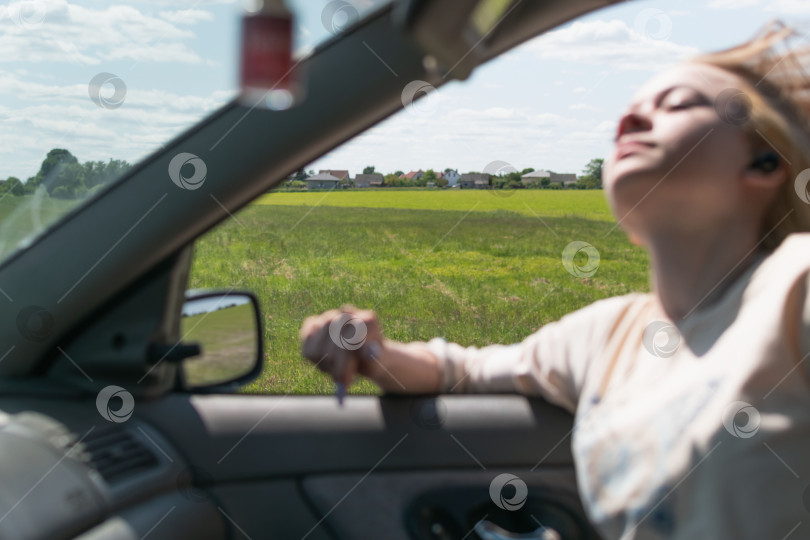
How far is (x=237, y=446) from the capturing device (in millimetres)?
1707

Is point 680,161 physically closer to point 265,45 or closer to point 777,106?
point 777,106

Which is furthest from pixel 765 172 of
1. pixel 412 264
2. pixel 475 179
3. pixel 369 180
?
pixel 412 264

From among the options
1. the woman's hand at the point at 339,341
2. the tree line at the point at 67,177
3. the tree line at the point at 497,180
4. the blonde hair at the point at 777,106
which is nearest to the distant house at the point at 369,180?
the tree line at the point at 497,180

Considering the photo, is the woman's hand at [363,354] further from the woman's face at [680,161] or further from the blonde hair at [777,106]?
the blonde hair at [777,106]

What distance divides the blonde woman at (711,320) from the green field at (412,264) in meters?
0.28

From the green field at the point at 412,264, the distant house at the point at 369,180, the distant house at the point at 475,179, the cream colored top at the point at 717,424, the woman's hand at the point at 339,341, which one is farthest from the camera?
the distant house at the point at 369,180

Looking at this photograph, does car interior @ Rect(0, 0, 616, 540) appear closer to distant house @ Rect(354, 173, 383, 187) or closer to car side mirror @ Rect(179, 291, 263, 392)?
car side mirror @ Rect(179, 291, 263, 392)

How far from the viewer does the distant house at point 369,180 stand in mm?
3887

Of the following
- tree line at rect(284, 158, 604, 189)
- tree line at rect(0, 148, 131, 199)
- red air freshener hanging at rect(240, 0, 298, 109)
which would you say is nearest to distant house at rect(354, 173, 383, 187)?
tree line at rect(284, 158, 604, 189)

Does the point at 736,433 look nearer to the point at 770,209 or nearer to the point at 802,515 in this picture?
the point at 802,515

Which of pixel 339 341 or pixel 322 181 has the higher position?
pixel 322 181

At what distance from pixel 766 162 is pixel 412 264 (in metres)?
4.29

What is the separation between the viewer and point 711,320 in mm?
1273

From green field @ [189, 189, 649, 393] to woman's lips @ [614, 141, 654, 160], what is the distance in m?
0.38
